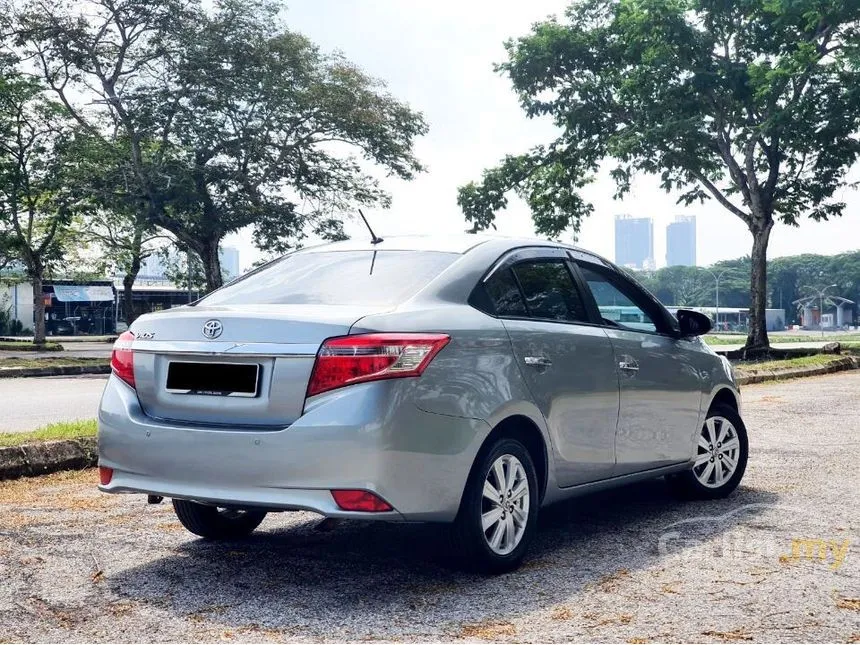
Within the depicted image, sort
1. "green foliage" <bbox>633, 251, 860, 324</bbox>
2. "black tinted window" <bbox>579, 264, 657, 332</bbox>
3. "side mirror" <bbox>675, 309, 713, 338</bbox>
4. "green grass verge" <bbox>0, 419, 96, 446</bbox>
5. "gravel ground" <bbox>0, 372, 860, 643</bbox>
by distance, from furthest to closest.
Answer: "green foliage" <bbox>633, 251, 860, 324</bbox>
"green grass verge" <bbox>0, 419, 96, 446</bbox>
"side mirror" <bbox>675, 309, 713, 338</bbox>
"black tinted window" <bbox>579, 264, 657, 332</bbox>
"gravel ground" <bbox>0, 372, 860, 643</bbox>

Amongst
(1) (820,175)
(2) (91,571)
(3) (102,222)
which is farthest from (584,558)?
(3) (102,222)

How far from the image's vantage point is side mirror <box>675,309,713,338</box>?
20.5 feet

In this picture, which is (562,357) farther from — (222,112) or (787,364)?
(222,112)

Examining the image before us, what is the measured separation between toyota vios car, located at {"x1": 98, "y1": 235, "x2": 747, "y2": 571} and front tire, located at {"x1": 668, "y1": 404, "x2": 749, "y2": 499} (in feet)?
2.82

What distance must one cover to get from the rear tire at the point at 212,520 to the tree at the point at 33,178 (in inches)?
1114

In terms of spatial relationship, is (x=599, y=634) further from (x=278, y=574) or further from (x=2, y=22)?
(x=2, y=22)

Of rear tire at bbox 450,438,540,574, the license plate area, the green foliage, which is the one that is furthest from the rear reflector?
the green foliage

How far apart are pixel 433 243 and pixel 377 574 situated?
1.63 meters

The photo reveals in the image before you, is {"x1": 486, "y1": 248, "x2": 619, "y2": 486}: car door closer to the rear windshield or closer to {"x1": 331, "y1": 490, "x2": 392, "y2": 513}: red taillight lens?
the rear windshield

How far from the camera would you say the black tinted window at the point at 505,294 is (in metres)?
4.91

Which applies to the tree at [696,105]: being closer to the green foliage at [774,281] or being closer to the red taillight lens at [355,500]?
the red taillight lens at [355,500]

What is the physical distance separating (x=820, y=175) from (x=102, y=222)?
91.0 ft

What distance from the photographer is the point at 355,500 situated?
411cm

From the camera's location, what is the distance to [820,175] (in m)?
29.9
